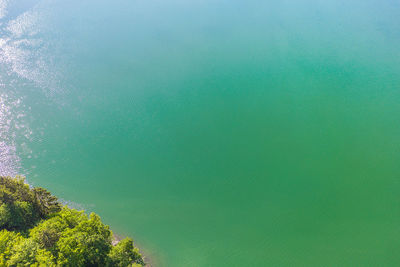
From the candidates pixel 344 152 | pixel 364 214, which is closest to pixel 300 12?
pixel 344 152

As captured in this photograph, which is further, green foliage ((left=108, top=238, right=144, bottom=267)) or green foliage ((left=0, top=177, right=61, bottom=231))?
green foliage ((left=0, top=177, right=61, bottom=231))

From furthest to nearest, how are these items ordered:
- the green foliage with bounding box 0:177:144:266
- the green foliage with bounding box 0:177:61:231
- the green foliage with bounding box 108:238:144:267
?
the green foliage with bounding box 0:177:61:231, the green foliage with bounding box 108:238:144:267, the green foliage with bounding box 0:177:144:266

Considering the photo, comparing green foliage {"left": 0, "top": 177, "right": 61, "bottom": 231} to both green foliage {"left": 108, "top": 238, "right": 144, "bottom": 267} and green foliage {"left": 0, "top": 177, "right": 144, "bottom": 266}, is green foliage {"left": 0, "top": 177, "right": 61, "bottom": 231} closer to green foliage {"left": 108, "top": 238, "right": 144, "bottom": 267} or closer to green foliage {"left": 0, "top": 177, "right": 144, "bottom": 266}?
green foliage {"left": 0, "top": 177, "right": 144, "bottom": 266}

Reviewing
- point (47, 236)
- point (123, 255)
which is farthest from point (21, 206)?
point (123, 255)

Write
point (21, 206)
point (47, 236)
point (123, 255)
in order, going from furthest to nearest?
point (21, 206) → point (123, 255) → point (47, 236)

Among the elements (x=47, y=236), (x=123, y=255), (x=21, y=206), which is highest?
(x=21, y=206)

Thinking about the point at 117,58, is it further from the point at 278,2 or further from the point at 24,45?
the point at 278,2

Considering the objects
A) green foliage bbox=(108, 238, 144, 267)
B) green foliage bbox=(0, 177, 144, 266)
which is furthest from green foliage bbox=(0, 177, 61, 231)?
green foliage bbox=(108, 238, 144, 267)

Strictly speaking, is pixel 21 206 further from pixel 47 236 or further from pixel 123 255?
pixel 123 255
